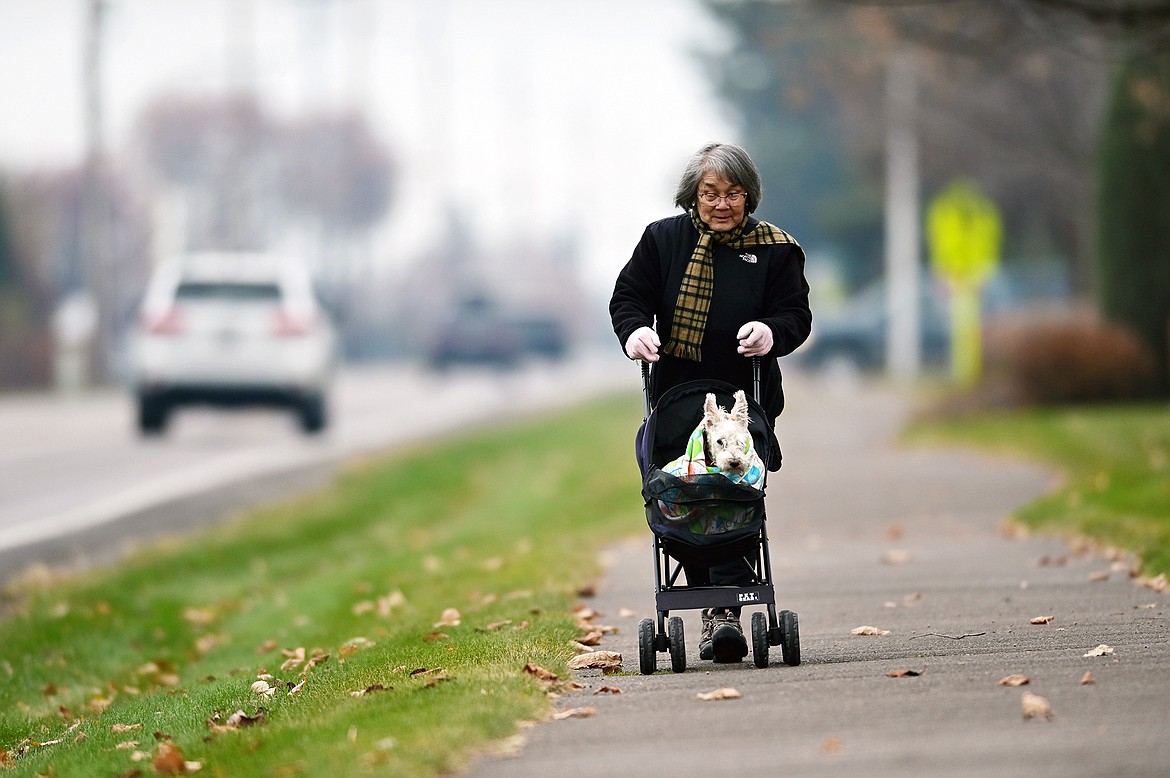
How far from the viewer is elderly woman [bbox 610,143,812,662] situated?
7.08m

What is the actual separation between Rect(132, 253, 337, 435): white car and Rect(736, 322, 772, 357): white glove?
17987mm

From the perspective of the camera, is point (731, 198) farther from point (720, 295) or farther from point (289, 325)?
point (289, 325)

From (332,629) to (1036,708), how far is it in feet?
18.3

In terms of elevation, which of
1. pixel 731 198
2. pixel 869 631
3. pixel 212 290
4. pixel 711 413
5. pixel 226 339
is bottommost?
pixel 869 631

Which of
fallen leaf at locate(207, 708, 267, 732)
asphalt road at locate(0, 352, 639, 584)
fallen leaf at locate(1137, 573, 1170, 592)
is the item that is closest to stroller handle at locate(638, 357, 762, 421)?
fallen leaf at locate(207, 708, 267, 732)

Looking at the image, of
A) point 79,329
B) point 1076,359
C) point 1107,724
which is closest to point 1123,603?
point 1107,724

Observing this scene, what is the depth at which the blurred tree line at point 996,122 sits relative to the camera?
20344 mm

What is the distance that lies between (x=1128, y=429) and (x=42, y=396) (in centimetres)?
2644

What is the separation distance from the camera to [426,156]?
301 ft

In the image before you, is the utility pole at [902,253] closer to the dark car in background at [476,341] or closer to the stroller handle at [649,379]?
the dark car in background at [476,341]

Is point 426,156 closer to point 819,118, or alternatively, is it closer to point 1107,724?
point 819,118

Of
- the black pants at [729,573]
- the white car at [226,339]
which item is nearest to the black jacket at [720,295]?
the black pants at [729,573]

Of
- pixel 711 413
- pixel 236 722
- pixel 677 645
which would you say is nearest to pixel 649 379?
pixel 711 413

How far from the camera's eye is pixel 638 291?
23.6ft
